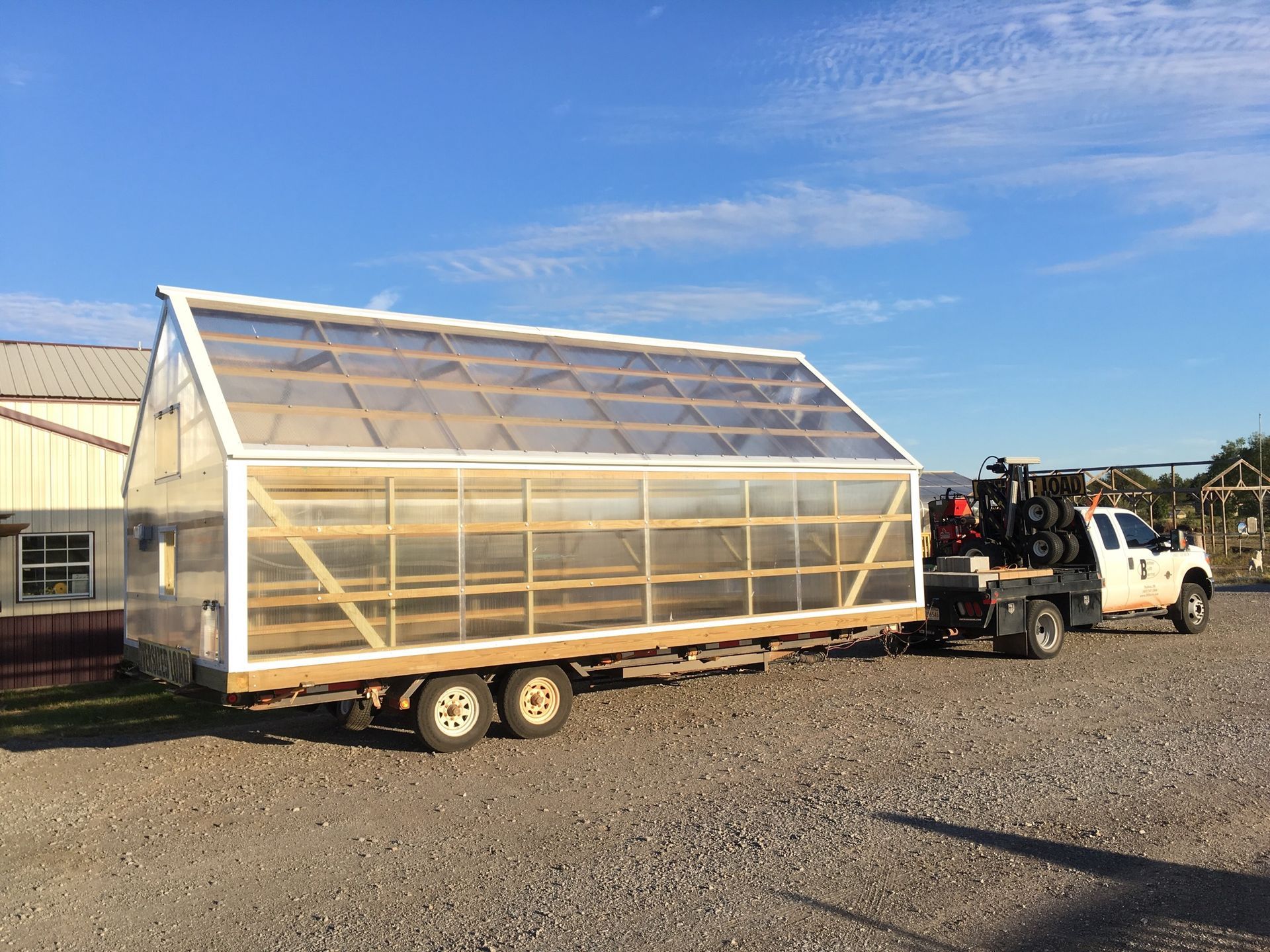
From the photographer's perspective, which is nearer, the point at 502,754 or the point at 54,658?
the point at 502,754

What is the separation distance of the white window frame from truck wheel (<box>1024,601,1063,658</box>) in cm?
1152

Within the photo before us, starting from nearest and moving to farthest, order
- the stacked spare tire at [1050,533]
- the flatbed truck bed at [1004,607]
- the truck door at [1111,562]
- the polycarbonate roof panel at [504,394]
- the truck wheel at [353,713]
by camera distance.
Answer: the polycarbonate roof panel at [504,394] → the truck wheel at [353,713] → the flatbed truck bed at [1004,607] → the stacked spare tire at [1050,533] → the truck door at [1111,562]

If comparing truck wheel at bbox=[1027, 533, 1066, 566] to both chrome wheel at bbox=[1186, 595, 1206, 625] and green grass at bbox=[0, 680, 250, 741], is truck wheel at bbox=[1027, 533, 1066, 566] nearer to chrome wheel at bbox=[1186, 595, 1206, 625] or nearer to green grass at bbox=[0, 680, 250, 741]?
chrome wheel at bbox=[1186, 595, 1206, 625]

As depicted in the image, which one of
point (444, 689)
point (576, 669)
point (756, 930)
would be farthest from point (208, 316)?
point (756, 930)

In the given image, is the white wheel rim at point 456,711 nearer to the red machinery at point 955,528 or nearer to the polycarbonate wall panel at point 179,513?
the polycarbonate wall panel at point 179,513

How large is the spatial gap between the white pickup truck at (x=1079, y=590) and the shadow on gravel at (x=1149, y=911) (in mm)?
8624

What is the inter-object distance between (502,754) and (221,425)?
12.9 feet

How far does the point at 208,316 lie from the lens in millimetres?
10547

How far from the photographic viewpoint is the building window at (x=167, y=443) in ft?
34.3

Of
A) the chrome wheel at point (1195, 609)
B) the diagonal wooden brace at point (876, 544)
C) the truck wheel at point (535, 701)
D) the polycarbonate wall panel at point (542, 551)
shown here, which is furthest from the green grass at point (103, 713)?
the chrome wheel at point (1195, 609)

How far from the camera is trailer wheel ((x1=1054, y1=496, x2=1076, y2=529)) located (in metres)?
16.5

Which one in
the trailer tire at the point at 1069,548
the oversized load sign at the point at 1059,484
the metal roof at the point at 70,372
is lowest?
the trailer tire at the point at 1069,548

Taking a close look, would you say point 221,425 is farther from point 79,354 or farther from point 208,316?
point 79,354

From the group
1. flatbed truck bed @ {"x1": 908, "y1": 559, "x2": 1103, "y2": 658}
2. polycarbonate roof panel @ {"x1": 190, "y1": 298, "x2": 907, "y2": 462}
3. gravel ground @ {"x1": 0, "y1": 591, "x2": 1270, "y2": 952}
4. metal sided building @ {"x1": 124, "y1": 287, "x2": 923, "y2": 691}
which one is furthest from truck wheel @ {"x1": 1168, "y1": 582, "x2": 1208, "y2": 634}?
polycarbonate roof panel @ {"x1": 190, "y1": 298, "x2": 907, "y2": 462}
